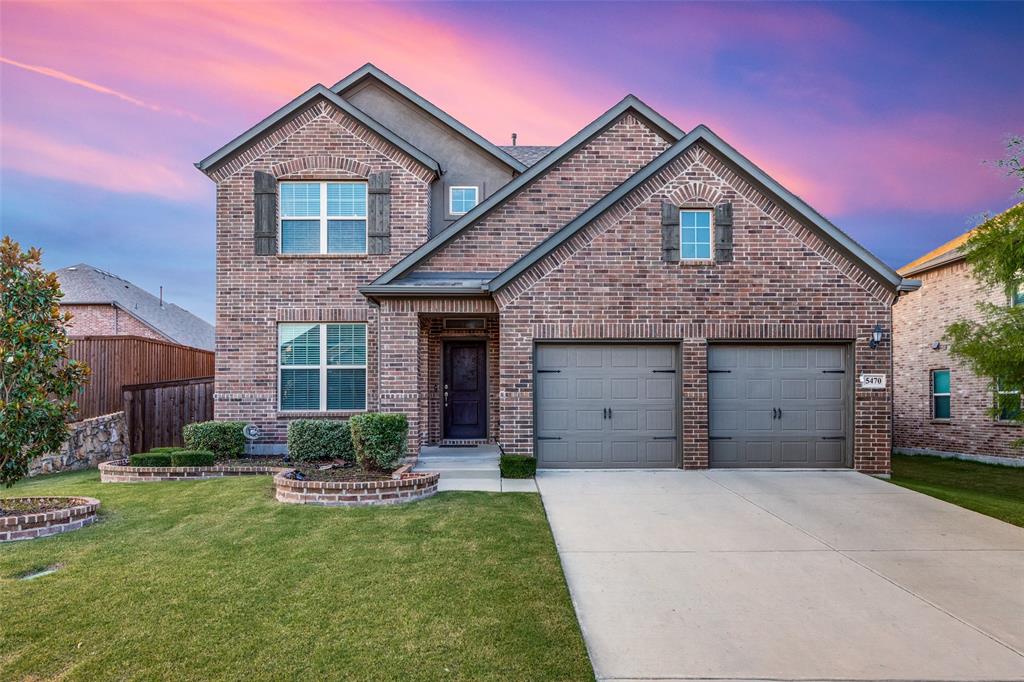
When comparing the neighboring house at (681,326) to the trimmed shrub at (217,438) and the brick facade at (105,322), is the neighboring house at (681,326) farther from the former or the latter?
the brick facade at (105,322)

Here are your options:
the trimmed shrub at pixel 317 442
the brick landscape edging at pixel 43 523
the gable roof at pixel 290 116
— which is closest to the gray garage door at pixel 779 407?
the trimmed shrub at pixel 317 442

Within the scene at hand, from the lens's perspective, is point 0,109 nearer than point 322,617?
No

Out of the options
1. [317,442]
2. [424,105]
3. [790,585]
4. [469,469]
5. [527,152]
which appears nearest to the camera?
[790,585]

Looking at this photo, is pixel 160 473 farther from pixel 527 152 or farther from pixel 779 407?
pixel 527 152

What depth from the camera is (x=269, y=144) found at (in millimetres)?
12375

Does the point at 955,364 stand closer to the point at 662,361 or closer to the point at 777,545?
the point at 662,361

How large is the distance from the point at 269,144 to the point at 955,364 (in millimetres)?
18787

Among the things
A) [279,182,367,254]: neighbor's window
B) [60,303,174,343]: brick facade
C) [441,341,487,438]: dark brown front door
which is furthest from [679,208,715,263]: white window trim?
[60,303,174,343]: brick facade

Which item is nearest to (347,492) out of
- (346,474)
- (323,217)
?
(346,474)

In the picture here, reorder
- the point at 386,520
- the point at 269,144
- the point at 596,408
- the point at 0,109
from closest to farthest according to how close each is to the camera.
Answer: the point at 386,520 < the point at 596,408 < the point at 269,144 < the point at 0,109

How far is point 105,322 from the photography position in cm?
2334

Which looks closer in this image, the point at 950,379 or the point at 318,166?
the point at 318,166

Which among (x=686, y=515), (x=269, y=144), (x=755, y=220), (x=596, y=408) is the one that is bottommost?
(x=686, y=515)

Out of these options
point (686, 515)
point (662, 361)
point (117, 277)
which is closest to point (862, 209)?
point (662, 361)
